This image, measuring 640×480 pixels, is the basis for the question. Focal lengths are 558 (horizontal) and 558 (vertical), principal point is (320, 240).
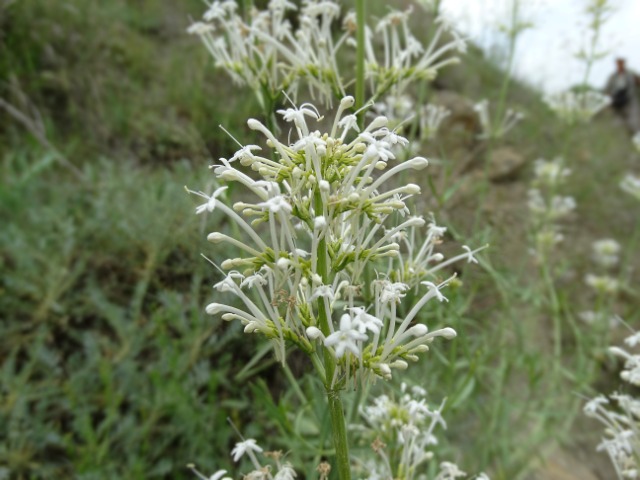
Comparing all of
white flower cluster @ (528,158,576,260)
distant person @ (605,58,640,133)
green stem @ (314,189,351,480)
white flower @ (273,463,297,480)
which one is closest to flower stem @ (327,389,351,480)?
green stem @ (314,189,351,480)

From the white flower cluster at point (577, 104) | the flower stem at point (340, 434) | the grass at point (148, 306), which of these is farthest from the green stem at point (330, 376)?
the white flower cluster at point (577, 104)

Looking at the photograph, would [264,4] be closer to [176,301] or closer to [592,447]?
[176,301]

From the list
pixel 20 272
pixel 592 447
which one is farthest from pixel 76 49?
pixel 592 447

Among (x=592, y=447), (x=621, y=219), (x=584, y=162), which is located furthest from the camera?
(x=584, y=162)

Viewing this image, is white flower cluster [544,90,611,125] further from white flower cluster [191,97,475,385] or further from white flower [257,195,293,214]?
white flower [257,195,293,214]

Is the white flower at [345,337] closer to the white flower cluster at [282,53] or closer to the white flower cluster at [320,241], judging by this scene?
the white flower cluster at [320,241]

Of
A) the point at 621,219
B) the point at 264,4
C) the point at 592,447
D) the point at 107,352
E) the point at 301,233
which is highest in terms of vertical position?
the point at 264,4
